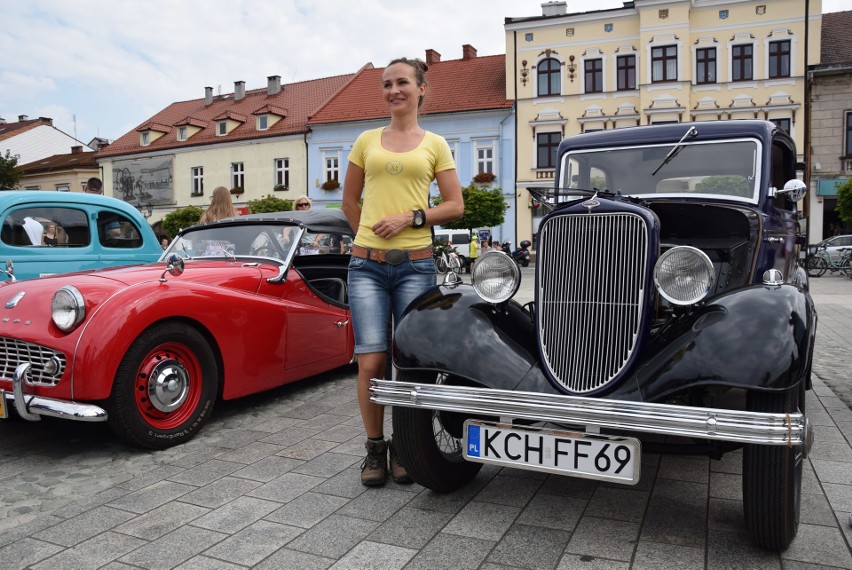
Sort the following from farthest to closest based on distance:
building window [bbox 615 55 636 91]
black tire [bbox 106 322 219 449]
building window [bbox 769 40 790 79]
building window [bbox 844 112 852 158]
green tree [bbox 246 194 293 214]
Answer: green tree [bbox 246 194 293 214], building window [bbox 615 55 636 91], building window [bbox 769 40 790 79], building window [bbox 844 112 852 158], black tire [bbox 106 322 219 449]

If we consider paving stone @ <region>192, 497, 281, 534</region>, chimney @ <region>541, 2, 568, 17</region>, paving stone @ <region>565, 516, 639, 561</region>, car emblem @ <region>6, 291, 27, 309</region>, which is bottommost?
paving stone @ <region>565, 516, 639, 561</region>

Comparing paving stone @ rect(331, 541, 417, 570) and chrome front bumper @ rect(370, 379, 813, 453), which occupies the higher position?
chrome front bumper @ rect(370, 379, 813, 453)

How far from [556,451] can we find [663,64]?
2871cm

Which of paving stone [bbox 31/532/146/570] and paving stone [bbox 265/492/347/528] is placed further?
paving stone [bbox 265/492/347/528]

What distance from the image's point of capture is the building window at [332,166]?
33.9m

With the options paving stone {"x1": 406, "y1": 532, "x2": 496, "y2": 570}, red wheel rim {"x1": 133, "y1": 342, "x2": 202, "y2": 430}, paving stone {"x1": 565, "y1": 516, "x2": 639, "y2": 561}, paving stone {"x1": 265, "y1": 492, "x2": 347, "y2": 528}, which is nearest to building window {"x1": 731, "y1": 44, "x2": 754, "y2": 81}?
red wheel rim {"x1": 133, "y1": 342, "x2": 202, "y2": 430}

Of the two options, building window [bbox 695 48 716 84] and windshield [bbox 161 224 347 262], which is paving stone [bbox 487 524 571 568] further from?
building window [bbox 695 48 716 84]

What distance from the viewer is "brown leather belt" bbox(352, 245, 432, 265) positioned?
3223 mm

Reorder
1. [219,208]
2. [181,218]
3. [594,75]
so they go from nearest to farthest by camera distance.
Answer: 1. [219,208]
2. [594,75]
3. [181,218]

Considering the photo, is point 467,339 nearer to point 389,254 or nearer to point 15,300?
point 389,254

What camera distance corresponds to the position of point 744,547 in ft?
8.32

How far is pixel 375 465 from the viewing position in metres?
3.27

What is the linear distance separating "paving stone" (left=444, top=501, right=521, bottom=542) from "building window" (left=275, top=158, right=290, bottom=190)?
33.1 meters

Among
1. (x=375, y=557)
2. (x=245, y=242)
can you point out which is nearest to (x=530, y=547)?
(x=375, y=557)
